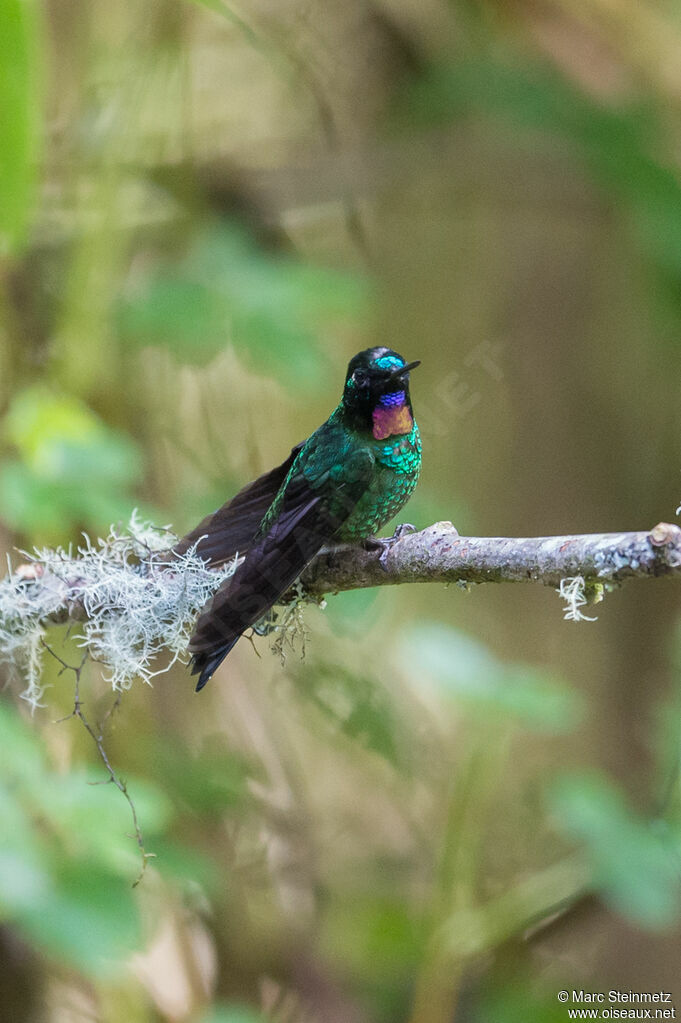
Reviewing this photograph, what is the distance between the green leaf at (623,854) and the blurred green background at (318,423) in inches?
0.5

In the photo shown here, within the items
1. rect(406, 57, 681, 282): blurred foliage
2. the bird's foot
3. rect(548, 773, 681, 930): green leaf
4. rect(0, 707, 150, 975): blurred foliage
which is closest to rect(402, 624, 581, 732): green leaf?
rect(548, 773, 681, 930): green leaf

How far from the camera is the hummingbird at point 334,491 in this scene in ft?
4.51

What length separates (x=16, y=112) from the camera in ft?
3.16

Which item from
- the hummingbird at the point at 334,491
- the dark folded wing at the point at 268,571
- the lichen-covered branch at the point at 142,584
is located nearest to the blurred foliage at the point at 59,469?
the lichen-covered branch at the point at 142,584

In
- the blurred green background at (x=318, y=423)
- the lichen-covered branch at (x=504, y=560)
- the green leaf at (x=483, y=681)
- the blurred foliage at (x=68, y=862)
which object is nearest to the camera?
the lichen-covered branch at (x=504, y=560)

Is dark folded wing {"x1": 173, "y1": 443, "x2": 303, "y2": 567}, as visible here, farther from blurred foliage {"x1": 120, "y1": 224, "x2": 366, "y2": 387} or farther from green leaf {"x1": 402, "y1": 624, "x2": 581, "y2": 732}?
blurred foliage {"x1": 120, "y1": 224, "x2": 366, "y2": 387}

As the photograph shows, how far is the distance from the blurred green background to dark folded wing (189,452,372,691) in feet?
2.47

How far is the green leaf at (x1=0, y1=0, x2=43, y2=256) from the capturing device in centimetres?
90

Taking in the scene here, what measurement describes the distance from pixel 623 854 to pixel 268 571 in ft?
5.96

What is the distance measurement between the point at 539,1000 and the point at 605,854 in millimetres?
709

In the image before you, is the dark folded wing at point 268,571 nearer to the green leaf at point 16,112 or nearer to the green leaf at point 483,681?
the green leaf at point 16,112

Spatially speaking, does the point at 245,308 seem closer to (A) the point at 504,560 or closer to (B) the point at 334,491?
(B) the point at 334,491

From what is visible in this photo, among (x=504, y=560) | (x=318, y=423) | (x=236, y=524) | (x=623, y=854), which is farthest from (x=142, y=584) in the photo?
(x=318, y=423)

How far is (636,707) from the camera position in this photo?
13.8ft
